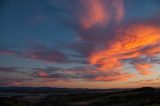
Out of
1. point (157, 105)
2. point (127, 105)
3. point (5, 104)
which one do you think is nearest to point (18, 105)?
point (5, 104)

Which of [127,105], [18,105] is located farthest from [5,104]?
[127,105]

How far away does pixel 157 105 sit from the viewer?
48625 millimetres

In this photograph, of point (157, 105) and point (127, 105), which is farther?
point (127, 105)

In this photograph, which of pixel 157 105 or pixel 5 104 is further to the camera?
pixel 5 104

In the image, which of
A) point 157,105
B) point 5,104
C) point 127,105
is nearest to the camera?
point 157,105

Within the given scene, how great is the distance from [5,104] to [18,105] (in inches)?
117

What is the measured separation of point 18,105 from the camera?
56.6 m

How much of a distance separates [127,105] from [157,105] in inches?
516

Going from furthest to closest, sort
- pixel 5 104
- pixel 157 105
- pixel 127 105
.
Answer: pixel 127 105 → pixel 5 104 → pixel 157 105

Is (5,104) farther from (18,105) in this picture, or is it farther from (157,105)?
(157,105)

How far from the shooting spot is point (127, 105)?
201ft

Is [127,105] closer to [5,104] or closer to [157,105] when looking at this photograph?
[157,105]

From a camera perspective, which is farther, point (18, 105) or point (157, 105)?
point (18, 105)

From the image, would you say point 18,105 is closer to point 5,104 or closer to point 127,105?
point 5,104
